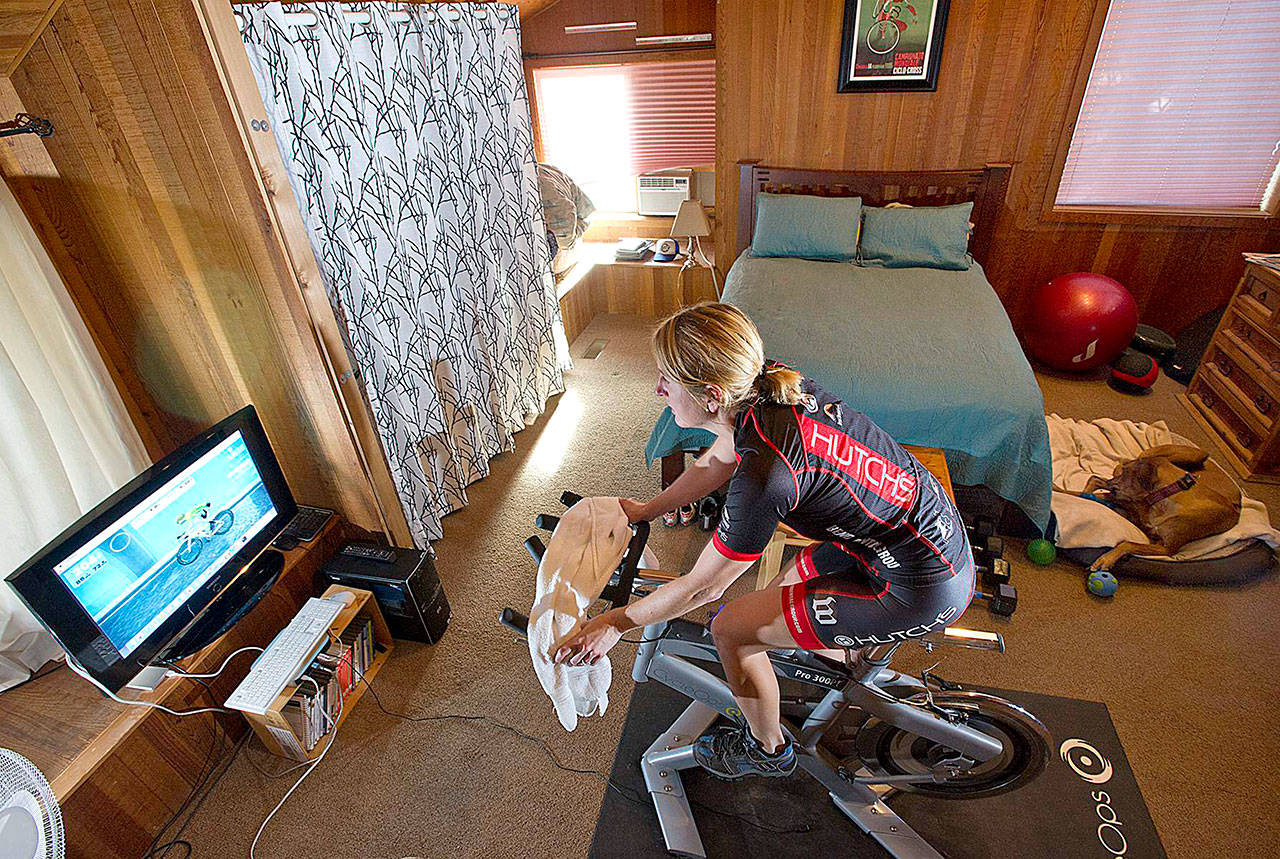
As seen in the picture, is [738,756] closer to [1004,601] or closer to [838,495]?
[838,495]

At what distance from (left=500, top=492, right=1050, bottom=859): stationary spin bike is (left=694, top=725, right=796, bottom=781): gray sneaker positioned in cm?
4

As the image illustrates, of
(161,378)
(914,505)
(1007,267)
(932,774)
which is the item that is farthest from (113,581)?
(1007,267)

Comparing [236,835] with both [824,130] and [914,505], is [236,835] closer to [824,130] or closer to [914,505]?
[914,505]

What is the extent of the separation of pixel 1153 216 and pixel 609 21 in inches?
133

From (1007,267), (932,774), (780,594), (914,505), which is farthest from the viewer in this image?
(1007,267)

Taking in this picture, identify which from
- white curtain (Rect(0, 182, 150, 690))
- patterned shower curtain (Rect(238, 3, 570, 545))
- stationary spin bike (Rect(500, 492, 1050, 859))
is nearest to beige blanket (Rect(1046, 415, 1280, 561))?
stationary spin bike (Rect(500, 492, 1050, 859))

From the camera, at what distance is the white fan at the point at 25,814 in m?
0.94

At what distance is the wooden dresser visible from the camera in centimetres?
267

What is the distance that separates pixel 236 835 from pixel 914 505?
1.99 meters

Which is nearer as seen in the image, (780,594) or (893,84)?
(780,594)

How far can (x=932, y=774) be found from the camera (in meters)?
1.55

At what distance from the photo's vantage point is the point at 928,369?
7.69ft

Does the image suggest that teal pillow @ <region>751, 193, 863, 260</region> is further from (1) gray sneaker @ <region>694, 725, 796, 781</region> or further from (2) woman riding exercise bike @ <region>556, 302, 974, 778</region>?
(1) gray sneaker @ <region>694, 725, 796, 781</region>

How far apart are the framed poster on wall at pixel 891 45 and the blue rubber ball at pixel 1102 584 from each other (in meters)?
2.66
